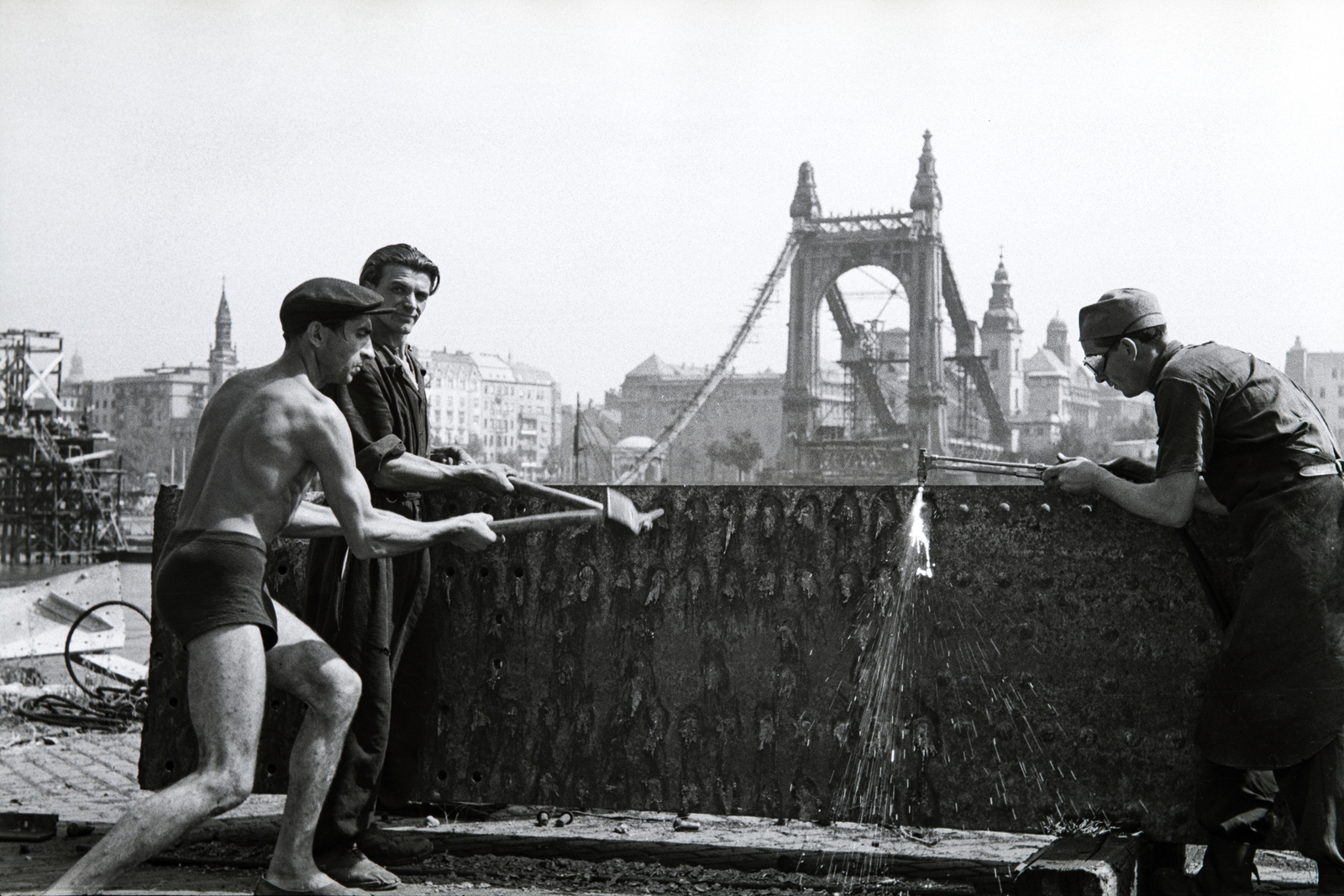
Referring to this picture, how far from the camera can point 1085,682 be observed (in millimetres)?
4363

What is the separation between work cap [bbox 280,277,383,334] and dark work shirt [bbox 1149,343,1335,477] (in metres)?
2.19

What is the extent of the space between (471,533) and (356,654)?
61cm

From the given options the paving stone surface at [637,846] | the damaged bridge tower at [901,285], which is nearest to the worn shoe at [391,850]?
the paving stone surface at [637,846]

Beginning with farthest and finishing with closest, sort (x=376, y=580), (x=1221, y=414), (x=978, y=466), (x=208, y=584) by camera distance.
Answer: (x=376, y=580), (x=978, y=466), (x=1221, y=414), (x=208, y=584)

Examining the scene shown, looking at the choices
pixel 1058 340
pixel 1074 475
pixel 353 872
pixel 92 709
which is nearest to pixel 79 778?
pixel 92 709

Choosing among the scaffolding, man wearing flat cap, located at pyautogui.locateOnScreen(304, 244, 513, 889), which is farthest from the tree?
man wearing flat cap, located at pyautogui.locateOnScreen(304, 244, 513, 889)

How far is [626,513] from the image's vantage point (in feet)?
15.2

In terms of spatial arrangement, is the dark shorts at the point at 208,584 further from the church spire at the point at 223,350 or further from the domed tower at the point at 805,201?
the church spire at the point at 223,350

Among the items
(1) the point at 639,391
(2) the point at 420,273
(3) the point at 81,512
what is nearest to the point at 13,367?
(3) the point at 81,512

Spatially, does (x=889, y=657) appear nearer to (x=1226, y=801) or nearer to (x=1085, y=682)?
(x=1085, y=682)

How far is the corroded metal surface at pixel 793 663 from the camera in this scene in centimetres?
433

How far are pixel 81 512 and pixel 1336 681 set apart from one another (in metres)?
65.3

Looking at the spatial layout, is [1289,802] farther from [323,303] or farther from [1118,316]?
[323,303]

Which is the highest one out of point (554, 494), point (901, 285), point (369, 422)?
point (901, 285)
